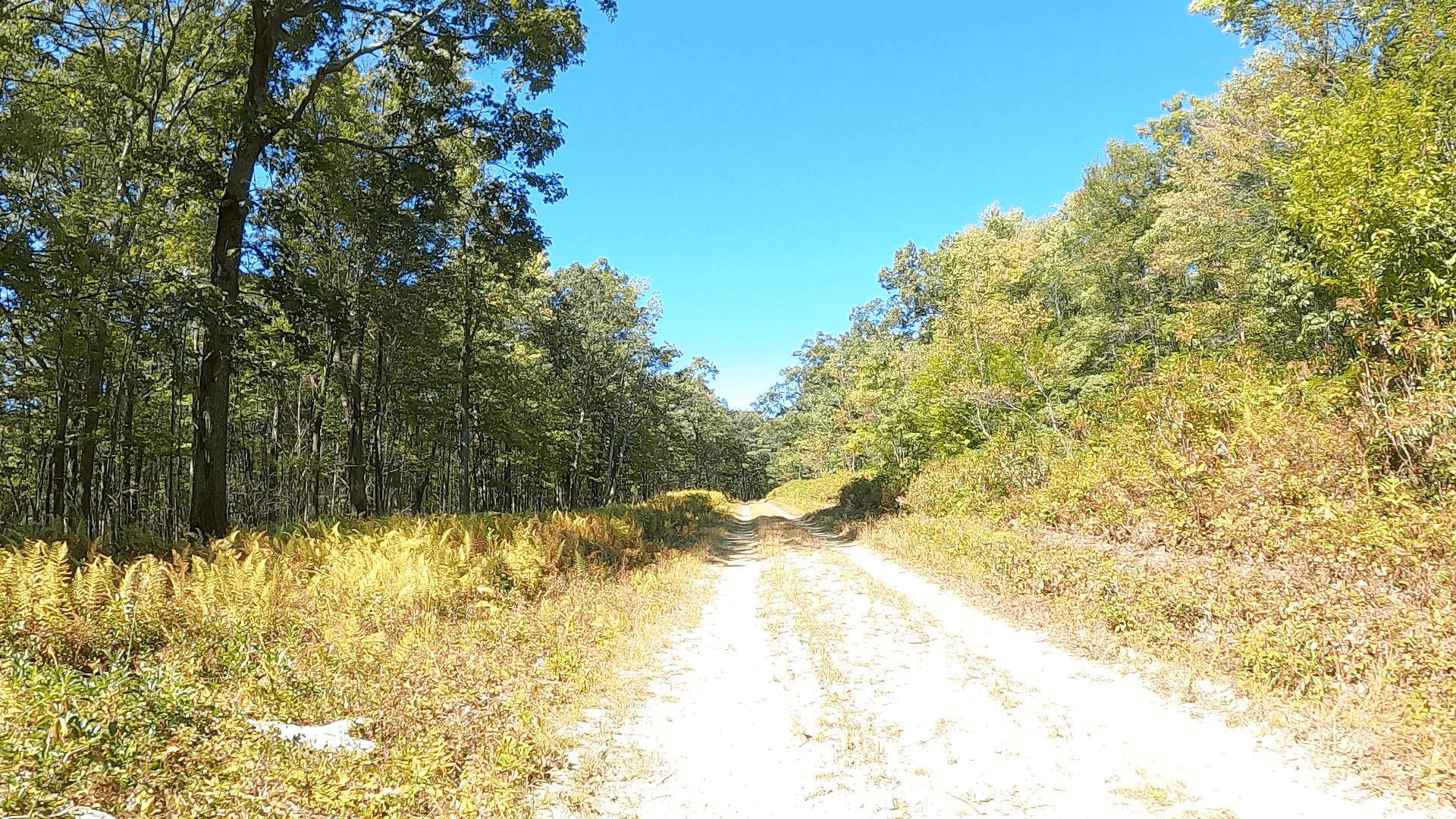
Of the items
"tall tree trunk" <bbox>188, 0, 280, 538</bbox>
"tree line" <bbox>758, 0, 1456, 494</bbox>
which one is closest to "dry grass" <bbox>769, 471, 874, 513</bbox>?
"tree line" <bbox>758, 0, 1456, 494</bbox>

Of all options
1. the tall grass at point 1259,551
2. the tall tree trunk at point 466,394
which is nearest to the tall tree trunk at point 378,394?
the tall tree trunk at point 466,394

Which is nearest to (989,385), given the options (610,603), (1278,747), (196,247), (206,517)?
(610,603)

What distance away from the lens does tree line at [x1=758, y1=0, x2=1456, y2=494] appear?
8062mm

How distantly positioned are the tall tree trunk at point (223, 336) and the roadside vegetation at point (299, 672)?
118 cm

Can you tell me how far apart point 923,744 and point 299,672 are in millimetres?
5181

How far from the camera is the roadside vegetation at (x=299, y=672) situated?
Answer: 326cm

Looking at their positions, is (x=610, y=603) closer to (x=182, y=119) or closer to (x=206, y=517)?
(x=206, y=517)

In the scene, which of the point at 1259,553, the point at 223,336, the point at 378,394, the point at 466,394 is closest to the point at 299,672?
the point at 223,336

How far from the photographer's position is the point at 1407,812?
3258 millimetres

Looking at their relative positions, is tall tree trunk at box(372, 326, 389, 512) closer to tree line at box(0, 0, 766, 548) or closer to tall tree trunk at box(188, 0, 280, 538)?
tree line at box(0, 0, 766, 548)

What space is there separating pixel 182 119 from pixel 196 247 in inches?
143

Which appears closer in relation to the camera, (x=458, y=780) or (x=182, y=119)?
(x=458, y=780)

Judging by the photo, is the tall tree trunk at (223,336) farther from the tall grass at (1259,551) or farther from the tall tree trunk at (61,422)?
the tall grass at (1259,551)

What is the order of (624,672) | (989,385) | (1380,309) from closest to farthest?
(624,672)
(1380,309)
(989,385)
